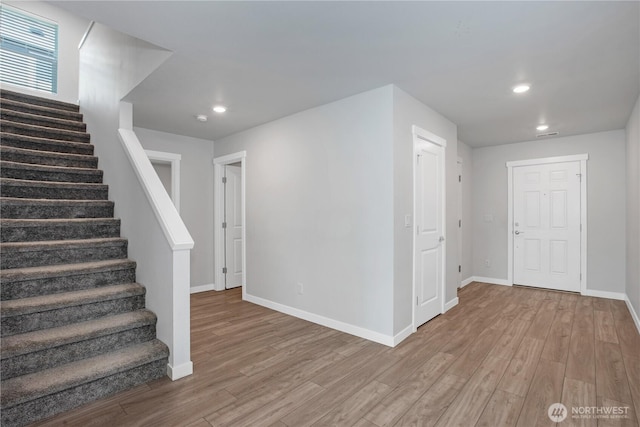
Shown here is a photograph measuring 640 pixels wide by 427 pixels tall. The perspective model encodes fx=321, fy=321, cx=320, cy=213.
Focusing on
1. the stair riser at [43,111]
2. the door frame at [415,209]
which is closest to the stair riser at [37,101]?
the stair riser at [43,111]

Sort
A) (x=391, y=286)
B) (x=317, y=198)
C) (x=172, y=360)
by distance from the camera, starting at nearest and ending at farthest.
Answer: (x=172, y=360)
(x=391, y=286)
(x=317, y=198)

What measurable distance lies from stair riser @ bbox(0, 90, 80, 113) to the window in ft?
3.44

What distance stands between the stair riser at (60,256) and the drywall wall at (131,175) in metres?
0.16

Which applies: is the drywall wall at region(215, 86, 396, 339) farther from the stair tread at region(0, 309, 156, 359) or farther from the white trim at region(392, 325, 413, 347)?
the stair tread at region(0, 309, 156, 359)

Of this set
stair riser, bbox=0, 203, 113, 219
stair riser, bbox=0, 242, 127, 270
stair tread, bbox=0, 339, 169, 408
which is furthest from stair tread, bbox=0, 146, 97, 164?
stair tread, bbox=0, 339, 169, 408

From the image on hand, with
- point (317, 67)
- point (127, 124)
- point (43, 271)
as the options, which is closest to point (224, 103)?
point (127, 124)

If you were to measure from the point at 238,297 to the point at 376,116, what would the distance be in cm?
325

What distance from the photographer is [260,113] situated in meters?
3.85

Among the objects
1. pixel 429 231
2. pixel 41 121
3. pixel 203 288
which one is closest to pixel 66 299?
pixel 41 121

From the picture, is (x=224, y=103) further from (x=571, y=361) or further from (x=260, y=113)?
(x=571, y=361)

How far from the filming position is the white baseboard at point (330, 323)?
3057 millimetres

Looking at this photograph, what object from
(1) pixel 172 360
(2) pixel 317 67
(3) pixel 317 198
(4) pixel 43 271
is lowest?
(1) pixel 172 360

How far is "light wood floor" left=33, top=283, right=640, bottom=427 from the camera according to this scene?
6.51 feet

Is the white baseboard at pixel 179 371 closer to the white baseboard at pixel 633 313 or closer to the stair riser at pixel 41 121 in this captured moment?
the stair riser at pixel 41 121
